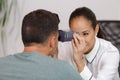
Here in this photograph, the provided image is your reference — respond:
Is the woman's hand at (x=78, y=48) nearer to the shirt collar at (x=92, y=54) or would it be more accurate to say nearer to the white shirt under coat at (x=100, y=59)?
the white shirt under coat at (x=100, y=59)

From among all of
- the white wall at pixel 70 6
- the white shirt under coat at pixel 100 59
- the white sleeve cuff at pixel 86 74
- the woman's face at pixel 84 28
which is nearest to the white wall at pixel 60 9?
the white wall at pixel 70 6

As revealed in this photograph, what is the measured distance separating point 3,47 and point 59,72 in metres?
2.03

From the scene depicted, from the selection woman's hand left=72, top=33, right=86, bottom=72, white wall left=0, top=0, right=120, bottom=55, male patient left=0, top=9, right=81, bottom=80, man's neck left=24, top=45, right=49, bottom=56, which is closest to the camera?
male patient left=0, top=9, right=81, bottom=80

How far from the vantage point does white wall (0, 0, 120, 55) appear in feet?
9.61

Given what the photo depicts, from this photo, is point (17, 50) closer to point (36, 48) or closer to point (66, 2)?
point (66, 2)

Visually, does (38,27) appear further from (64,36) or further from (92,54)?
(92,54)

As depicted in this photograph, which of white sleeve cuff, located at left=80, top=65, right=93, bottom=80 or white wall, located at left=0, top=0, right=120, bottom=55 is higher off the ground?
white wall, located at left=0, top=0, right=120, bottom=55

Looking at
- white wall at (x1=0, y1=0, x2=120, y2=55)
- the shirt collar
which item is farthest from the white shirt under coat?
white wall at (x1=0, y1=0, x2=120, y2=55)

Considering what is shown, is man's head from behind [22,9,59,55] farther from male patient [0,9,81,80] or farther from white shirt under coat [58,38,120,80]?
white shirt under coat [58,38,120,80]

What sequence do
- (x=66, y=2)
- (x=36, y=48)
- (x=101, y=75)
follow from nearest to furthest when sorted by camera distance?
(x=36, y=48) → (x=101, y=75) → (x=66, y=2)

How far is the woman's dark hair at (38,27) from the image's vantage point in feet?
3.83

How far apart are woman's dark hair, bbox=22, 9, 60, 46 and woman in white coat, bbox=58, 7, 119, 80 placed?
445 millimetres

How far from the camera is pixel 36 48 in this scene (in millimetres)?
1156

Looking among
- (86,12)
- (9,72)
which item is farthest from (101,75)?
(9,72)
